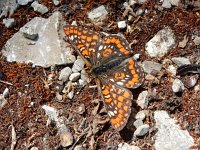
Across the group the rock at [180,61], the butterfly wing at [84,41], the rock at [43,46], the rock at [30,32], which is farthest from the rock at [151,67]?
the rock at [30,32]

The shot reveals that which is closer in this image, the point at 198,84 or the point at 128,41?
the point at 198,84

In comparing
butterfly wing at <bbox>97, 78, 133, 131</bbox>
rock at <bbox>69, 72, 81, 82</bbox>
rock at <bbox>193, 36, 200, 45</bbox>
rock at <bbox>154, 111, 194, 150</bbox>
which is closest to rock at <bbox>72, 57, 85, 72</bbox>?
rock at <bbox>69, 72, 81, 82</bbox>

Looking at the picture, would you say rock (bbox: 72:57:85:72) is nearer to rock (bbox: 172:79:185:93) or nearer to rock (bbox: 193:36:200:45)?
rock (bbox: 172:79:185:93)

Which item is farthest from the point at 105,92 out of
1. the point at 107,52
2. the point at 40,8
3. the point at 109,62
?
the point at 40,8

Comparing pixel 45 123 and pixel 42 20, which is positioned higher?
pixel 42 20

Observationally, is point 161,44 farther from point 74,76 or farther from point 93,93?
point 74,76

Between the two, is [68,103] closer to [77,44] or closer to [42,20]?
[77,44]

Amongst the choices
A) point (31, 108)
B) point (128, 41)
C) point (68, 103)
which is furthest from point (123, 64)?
point (31, 108)

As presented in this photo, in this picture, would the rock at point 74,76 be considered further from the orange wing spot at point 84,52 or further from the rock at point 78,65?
the orange wing spot at point 84,52
